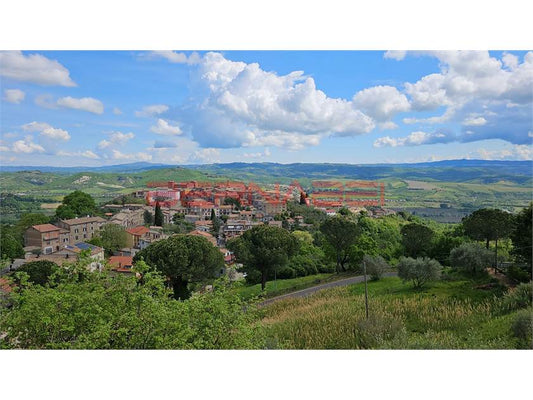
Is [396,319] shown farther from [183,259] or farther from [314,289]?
[183,259]

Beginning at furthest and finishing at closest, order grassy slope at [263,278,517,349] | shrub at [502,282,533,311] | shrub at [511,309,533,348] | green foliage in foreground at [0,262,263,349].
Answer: shrub at [502,282,533,311] → grassy slope at [263,278,517,349] → shrub at [511,309,533,348] → green foliage in foreground at [0,262,263,349]

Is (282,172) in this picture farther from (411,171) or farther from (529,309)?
(529,309)

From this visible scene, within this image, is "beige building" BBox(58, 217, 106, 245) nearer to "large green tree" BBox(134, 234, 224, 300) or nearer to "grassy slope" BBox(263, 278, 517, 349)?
"large green tree" BBox(134, 234, 224, 300)

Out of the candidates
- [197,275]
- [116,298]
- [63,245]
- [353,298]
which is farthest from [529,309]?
[63,245]

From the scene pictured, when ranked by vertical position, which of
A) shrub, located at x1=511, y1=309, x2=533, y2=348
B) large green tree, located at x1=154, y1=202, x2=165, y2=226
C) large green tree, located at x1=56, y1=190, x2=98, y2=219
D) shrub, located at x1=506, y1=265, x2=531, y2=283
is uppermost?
large green tree, located at x1=56, y1=190, x2=98, y2=219

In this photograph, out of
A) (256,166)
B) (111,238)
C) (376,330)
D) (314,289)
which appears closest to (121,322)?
(111,238)

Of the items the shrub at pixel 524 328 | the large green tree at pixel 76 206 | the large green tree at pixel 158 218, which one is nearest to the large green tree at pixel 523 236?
the shrub at pixel 524 328

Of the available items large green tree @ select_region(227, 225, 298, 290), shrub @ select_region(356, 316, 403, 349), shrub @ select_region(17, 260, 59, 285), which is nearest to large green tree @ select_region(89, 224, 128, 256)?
shrub @ select_region(17, 260, 59, 285)

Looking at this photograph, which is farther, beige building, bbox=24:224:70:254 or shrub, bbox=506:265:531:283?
shrub, bbox=506:265:531:283
